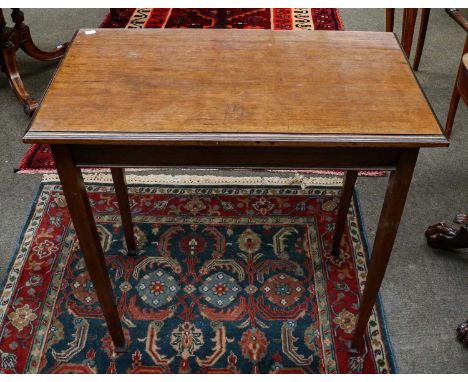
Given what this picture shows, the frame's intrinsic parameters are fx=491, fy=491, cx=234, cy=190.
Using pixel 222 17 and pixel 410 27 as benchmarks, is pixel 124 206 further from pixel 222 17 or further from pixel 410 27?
pixel 222 17

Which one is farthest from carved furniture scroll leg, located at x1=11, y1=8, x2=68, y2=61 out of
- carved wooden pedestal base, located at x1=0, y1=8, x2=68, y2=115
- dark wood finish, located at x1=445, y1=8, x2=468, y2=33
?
dark wood finish, located at x1=445, y1=8, x2=468, y2=33

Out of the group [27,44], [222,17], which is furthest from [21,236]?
[222,17]

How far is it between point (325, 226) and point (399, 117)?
2.88 ft

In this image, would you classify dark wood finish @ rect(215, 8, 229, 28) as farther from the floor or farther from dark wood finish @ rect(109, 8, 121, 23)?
the floor

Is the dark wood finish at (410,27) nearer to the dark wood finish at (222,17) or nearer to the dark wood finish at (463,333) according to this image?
the dark wood finish at (222,17)

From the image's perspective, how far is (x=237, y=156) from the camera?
1.00 m

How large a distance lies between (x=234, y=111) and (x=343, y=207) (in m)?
0.70

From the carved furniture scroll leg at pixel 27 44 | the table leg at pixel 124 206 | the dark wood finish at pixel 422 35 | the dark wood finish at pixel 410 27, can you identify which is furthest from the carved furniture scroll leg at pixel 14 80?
the dark wood finish at pixel 422 35

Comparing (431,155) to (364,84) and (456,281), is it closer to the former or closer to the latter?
(456,281)

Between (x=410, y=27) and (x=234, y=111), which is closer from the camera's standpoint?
(x=234, y=111)

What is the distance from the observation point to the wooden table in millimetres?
948

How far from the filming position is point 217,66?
1171 mm
